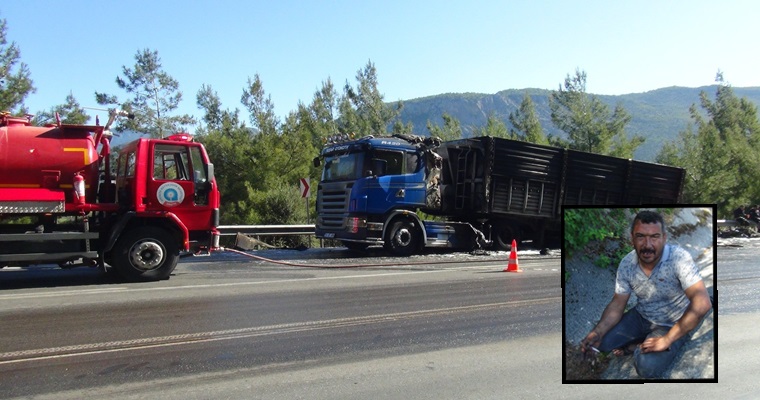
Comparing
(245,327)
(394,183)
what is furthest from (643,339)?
(394,183)

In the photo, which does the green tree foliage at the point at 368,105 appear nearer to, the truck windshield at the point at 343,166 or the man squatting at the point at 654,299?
the truck windshield at the point at 343,166

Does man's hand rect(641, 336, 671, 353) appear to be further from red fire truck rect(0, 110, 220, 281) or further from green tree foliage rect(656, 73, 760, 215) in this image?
green tree foliage rect(656, 73, 760, 215)

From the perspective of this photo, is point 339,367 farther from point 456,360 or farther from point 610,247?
point 610,247

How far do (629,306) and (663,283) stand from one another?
0.41ft

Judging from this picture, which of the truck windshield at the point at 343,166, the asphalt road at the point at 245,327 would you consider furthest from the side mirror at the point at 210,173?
the truck windshield at the point at 343,166

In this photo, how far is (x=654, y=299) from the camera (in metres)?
2.02

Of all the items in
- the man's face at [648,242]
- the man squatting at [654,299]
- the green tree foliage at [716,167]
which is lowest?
the man squatting at [654,299]

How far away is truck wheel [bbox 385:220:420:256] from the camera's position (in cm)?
1691

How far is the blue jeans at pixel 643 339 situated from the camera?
203cm

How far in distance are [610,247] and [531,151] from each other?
1694cm

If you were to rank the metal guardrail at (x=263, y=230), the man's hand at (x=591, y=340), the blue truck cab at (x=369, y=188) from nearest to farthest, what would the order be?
1. the man's hand at (x=591, y=340)
2. the blue truck cab at (x=369, y=188)
3. the metal guardrail at (x=263, y=230)

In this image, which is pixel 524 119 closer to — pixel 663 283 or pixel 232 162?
pixel 232 162

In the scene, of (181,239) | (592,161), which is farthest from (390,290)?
(592,161)

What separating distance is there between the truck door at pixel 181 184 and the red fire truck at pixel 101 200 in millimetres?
17
